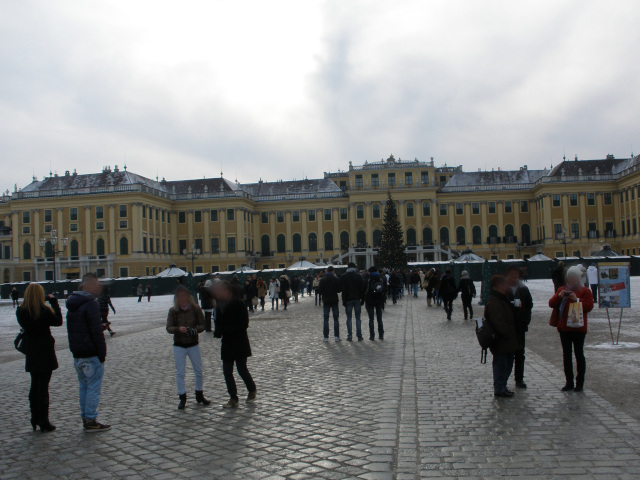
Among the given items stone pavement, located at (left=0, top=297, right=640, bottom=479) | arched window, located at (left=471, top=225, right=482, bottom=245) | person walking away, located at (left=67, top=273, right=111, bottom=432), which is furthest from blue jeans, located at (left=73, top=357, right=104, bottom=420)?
arched window, located at (left=471, top=225, right=482, bottom=245)

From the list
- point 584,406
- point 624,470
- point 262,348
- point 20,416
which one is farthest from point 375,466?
point 262,348

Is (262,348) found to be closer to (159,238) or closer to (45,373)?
(45,373)

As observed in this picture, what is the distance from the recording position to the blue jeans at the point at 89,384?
22.1ft

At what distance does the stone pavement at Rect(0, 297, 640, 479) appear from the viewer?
5242 millimetres

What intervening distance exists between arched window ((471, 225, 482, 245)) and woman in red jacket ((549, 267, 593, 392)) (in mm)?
72444

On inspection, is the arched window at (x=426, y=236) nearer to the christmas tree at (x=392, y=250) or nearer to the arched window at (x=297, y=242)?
the arched window at (x=297, y=242)

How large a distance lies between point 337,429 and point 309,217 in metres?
76.5

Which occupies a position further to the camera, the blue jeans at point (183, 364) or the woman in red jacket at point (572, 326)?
the woman in red jacket at point (572, 326)

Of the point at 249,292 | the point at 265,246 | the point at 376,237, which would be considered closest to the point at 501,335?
the point at 249,292

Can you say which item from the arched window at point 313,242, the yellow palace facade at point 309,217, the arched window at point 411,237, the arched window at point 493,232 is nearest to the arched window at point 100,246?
the yellow palace facade at point 309,217

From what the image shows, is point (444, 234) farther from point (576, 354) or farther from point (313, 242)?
point (576, 354)

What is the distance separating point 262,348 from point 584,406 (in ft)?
25.3

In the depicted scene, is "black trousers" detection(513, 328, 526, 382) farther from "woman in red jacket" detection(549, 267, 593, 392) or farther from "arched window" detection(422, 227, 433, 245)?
"arched window" detection(422, 227, 433, 245)

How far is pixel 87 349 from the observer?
6762 millimetres
